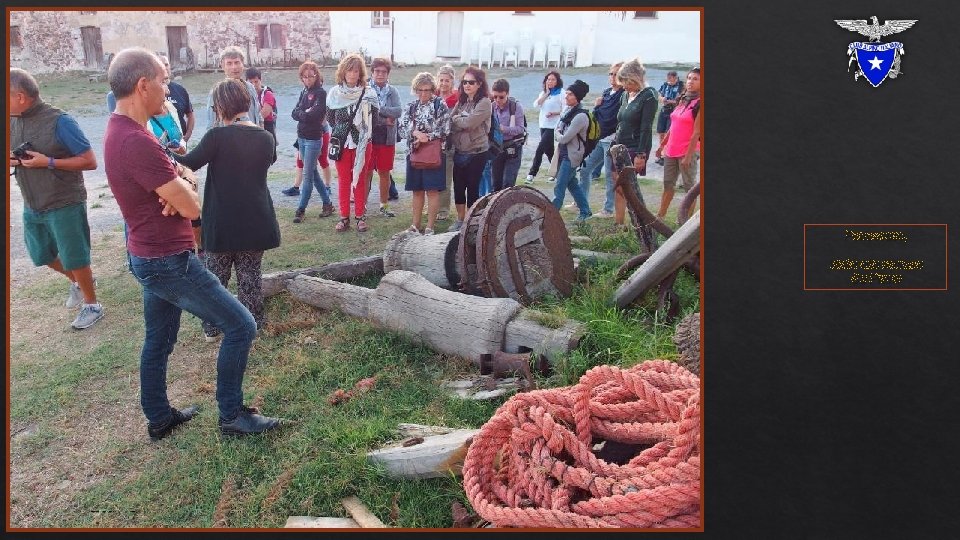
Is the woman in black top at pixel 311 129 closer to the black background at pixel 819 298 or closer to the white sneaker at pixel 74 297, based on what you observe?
the white sneaker at pixel 74 297

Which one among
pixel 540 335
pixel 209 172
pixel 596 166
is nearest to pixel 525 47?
pixel 540 335

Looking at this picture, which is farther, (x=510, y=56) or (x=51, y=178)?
(x=510, y=56)

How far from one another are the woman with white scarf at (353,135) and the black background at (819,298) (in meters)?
1.67

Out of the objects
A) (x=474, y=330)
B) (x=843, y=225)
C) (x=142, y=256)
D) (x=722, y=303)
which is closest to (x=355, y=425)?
(x=474, y=330)

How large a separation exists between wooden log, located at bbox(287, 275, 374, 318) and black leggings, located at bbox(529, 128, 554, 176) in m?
2.23

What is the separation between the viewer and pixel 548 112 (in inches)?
207

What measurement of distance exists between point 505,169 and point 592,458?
358cm

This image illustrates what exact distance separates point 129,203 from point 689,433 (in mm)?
2500

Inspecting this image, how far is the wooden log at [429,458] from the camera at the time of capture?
3062 millimetres

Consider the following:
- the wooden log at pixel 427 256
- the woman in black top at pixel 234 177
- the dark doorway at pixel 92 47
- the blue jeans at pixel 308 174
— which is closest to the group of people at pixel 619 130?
the wooden log at pixel 427 256

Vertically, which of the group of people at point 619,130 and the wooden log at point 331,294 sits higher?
the group of people at point 619,130

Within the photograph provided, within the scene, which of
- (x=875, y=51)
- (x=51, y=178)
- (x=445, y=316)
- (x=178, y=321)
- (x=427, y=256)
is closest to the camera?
(x=875, y=51)

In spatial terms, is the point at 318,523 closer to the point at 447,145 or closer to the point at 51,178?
the point at 51,178

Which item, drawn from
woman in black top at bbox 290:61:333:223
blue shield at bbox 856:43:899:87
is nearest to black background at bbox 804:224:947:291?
blue shield at bbox 856:43:899:87
